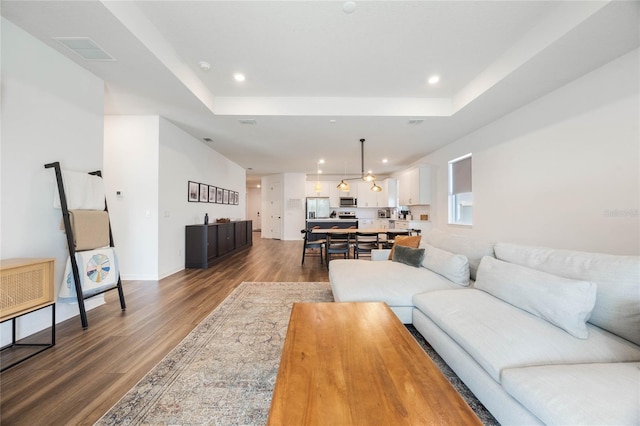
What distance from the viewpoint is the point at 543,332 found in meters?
1.37

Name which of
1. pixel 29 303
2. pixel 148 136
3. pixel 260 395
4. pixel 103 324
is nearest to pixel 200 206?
pixel 148 136

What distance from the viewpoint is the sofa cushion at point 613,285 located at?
1.29 meters

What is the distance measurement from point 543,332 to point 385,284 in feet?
3.89

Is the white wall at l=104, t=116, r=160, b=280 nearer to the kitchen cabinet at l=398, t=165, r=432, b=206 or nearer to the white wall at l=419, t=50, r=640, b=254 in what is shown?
the white wall at l=419, t=50, r=640, b=254

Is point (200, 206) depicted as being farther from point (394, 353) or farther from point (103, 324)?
point (394, 353)

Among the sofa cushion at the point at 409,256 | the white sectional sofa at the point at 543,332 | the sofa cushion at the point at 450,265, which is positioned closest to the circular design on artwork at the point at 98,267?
the white sectional sofa at the point at 543,332

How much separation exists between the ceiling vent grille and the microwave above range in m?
7.40

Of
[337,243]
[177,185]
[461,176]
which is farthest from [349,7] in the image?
[461,176]

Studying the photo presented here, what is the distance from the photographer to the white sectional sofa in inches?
37.2

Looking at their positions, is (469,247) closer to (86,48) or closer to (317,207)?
(86,48)

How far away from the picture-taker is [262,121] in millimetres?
4047

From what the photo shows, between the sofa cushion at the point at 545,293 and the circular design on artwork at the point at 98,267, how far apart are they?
152 inches

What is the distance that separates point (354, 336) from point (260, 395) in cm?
72

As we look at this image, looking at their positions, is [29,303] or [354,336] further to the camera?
[29,303]
